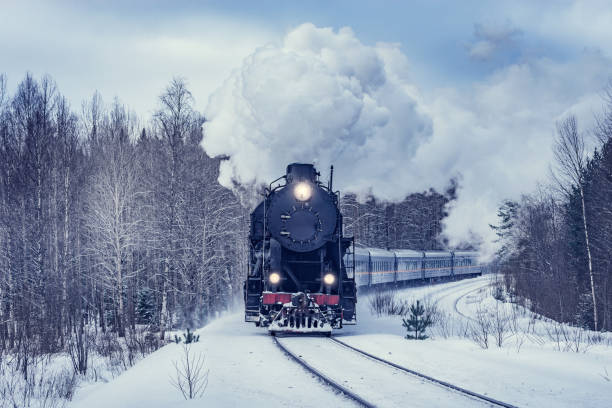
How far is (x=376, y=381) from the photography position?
789 centimetres

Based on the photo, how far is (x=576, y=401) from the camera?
6.77 meters

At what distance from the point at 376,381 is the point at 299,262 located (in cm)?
607

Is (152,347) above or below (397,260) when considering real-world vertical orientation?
below

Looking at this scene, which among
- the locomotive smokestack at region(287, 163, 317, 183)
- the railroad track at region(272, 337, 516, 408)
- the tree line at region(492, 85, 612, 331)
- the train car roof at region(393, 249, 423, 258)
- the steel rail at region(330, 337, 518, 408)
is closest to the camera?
the steel rail at region(330, 337, 518, 408)

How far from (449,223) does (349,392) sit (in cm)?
4657

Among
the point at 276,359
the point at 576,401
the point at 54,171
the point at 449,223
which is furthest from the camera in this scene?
the point at 449,223

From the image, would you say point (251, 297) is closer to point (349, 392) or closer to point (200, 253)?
point (349, 392)

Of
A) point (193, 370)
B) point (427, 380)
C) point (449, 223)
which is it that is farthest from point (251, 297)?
point (449, 223)

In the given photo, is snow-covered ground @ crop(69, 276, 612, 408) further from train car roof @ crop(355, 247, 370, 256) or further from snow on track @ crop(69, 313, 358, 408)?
train car roof @ crop(355, 247, 370, 256)

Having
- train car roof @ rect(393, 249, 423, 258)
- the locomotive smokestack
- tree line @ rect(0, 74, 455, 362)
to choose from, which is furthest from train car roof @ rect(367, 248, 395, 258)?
the locomotive smokestack

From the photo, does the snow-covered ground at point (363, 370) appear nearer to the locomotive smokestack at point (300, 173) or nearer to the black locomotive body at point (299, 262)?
the black locomotive body at point (299, 262)

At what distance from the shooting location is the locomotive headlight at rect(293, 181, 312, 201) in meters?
13.3

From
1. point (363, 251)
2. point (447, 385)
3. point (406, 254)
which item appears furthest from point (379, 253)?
point (447, 385)

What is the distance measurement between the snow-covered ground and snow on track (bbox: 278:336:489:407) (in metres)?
0.04
